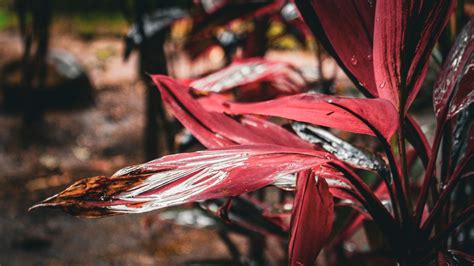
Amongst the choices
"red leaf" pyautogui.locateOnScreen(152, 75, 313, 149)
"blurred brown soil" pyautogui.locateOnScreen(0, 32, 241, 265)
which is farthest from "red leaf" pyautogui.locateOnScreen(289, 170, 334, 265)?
"blurred brown soil" pyautogui.locateOnScreen(0, 32, 241, 265)

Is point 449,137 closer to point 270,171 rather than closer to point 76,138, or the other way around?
point 270,171

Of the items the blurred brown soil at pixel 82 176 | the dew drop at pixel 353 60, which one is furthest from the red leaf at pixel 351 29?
the blurred brown soil at pixel 82 176

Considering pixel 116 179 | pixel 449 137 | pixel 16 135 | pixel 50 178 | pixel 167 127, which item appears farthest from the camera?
pixel 16 135

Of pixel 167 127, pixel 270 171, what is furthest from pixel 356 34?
pixel 167 127

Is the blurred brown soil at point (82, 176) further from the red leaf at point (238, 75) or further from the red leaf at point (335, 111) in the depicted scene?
the red leaf at point (335, 111)

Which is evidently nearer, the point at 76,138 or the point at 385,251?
the point at 385,251

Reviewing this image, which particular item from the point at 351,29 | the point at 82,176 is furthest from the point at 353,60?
the point at 82,176
